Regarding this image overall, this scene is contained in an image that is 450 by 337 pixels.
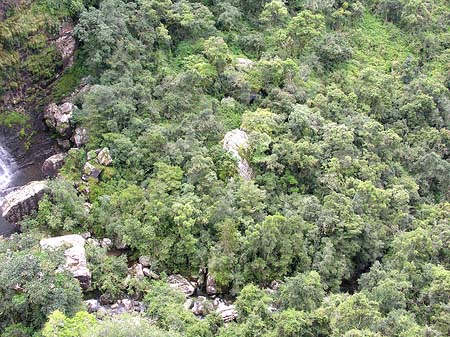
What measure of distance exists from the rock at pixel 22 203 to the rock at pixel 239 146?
9301 millimetres

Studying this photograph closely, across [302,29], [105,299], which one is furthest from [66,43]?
[105,299]

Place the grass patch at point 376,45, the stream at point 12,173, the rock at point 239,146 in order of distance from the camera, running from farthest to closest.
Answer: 1. the grass patch at point 376,45
2. the rock at point 239,146
3. the stream at point 12,173

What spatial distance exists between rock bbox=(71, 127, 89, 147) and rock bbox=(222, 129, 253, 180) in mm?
7345

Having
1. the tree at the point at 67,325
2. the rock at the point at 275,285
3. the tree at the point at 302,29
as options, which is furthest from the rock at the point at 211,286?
the tree at the point at 302,29

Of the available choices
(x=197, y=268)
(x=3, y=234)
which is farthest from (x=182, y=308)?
(x=3, y=234)

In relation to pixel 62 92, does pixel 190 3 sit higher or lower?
higher

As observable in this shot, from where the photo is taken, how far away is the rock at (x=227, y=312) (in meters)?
23.1

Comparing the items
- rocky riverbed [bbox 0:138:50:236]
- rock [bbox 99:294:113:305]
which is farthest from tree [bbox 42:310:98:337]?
rocky riverbed [bbox 0:138:50:236]

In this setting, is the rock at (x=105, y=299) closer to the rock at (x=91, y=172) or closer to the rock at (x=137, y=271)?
the rock at (x=137, y=271)

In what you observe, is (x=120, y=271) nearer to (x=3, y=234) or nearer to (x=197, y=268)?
(x=197, y=268)

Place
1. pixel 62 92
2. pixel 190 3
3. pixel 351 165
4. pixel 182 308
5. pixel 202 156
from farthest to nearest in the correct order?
pixel 190 3 < pixel 62 92 < pixel 351 165 < pixel 202 156 < pixel 182 308

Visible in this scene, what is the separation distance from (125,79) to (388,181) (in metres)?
15.6

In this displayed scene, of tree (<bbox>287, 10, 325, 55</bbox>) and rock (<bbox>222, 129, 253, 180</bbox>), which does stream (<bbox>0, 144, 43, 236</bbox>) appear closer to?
rock (<bbox>222, 129, 253, 180</bbox>)

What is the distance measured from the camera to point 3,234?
24.9 meters
